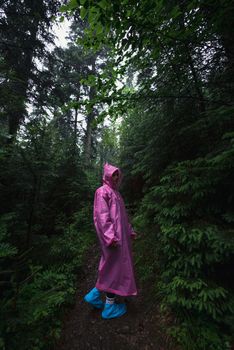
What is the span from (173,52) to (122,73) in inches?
45.4

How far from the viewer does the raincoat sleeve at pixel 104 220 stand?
3.28 metres

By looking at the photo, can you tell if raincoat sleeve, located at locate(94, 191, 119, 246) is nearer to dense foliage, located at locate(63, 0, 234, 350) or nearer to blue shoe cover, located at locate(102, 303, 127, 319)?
dense foliage, located at locate(63, 0, 234, 350)

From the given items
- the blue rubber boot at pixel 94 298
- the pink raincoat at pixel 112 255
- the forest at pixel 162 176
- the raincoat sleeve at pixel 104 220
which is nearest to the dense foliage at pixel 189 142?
the forest at pixel 162 176

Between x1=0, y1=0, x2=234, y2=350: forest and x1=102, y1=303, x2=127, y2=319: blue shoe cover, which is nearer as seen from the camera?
x1=0, y1=0, x2=234, y2=350: forest

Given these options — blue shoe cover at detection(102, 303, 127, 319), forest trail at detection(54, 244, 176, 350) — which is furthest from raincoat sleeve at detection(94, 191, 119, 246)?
forest trail at detection(54, 244, 176, 350)

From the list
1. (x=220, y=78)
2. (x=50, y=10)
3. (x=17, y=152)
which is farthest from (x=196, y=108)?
(x=50, y=10)

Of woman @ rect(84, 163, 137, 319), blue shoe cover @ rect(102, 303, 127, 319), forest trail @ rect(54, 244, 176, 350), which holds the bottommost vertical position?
forest trail @ rect(54, 244, 176, 350)

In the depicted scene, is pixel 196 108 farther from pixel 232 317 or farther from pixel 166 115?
pixel 232 317

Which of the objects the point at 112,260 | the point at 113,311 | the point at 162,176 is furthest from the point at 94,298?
the point at 162,176

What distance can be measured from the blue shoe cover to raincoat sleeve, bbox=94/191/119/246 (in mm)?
1208

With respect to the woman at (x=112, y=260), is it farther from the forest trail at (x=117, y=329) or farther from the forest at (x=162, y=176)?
the forest at (x=162, y=176)

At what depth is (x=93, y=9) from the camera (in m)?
2.24

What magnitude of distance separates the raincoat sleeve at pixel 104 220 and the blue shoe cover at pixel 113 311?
121 centimetres

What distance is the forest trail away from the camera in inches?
120
